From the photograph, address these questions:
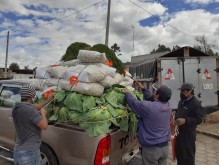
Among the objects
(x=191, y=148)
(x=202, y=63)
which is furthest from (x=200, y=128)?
(x=191, y=148)

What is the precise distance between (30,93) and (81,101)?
716 mm

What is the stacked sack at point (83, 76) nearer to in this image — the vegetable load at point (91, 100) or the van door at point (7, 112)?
the vegetable load at point (91, 100)

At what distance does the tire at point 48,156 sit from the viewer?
3.91 m

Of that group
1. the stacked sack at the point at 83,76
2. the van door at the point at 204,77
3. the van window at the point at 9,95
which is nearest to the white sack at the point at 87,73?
the stacked sack at the point at 83,76

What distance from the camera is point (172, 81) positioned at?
9703 millimetres

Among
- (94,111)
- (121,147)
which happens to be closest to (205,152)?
(121,147)

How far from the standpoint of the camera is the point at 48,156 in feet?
13.0

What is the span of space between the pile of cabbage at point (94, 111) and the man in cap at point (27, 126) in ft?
1.66

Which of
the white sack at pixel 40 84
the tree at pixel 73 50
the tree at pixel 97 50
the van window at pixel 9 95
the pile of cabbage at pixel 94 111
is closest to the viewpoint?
the pile of cabbage at pixel 94 111

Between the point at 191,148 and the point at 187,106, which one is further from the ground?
the point at 187,106

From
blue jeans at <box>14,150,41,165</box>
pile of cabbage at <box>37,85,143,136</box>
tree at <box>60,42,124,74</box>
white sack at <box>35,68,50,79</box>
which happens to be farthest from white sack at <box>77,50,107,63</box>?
blue jeans at <box>14,150,41,165</box>

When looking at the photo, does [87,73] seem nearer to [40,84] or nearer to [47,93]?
[47,93]

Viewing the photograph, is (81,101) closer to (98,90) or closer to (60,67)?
(98,90)

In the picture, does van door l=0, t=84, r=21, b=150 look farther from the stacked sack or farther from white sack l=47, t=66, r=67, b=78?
white sack l=47, t=66, r=67, b=78
